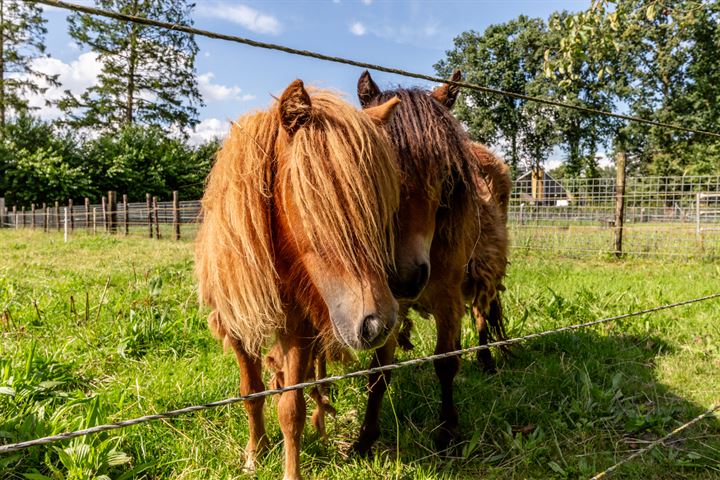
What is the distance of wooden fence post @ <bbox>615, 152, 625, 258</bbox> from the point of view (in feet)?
33.4

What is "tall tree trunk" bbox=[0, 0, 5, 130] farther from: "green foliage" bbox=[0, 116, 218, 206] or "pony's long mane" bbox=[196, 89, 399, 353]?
"pony's long mane" bbox=[196, 89, 399, 353]

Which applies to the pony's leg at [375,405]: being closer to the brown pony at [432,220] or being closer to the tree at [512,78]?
the brown pony at [432,220]

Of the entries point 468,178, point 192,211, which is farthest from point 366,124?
point 192,211

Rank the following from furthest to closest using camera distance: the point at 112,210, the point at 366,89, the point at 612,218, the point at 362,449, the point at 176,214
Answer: the point at 112,210
the point at 176,214
the point at 612,218
the point at 366,89
the point at 362,449

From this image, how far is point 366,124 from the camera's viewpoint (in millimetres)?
1630

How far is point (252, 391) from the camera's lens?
217 cm

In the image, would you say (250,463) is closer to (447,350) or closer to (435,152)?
(447,350)

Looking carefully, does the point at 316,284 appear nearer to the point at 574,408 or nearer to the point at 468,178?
the point at 468,178

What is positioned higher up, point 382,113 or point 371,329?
point 382,113

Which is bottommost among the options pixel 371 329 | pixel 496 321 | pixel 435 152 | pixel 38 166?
pixel 496 321

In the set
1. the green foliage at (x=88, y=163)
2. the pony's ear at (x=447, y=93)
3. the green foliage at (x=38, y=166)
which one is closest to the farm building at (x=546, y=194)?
the pony's ear at (x=447, y=93)

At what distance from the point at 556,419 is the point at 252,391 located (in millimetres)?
1935

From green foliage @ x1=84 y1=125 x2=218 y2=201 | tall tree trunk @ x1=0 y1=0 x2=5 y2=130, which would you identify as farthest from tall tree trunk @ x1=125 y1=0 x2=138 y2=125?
tall tree trunk @ x1=0 y1=0 x2=5 y2=130

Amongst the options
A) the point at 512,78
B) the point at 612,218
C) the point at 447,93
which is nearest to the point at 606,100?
the point at 512,78
